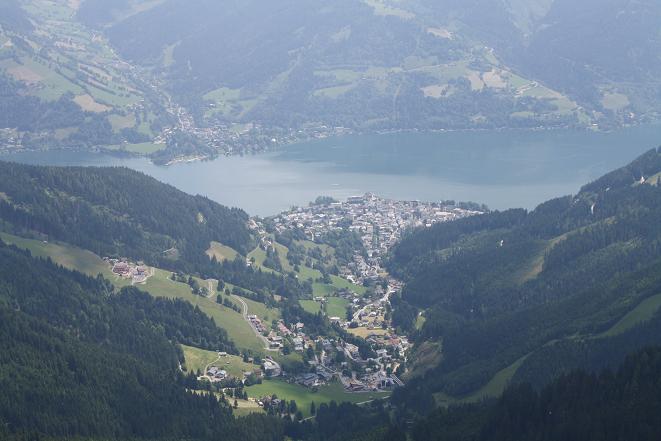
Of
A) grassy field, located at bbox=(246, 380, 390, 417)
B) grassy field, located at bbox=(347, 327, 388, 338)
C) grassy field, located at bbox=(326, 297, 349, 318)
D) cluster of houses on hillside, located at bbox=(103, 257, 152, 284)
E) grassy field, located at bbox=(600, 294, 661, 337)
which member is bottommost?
grassy field, located at bbox=(246, 380, 390, 417)

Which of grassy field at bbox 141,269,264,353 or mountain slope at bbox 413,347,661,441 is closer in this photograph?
mountain slope at bbox 413,347,661,441

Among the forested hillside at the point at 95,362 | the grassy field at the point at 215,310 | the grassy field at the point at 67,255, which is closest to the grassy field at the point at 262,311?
the grassy field at the point at 215,310

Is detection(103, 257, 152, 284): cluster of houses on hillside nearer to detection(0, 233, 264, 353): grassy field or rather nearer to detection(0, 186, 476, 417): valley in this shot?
detection(0, 186, 476, 417): valley

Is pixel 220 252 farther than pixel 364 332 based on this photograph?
Yes

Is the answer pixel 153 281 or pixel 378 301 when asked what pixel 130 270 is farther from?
pixel 378 301

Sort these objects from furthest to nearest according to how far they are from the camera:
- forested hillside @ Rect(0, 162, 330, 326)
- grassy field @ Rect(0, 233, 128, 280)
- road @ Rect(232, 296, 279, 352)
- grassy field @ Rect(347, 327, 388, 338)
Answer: forested hillside @ Rect(0, 162, 330, 326) < grassy field @ Rect(0, 233, 128, 280) < grassy field @ Rect(347, 327, 388, 338) < road @ Rect(232, 296, 279, 352)

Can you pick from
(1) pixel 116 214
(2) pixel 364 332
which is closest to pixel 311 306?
(2) pixel 364 332

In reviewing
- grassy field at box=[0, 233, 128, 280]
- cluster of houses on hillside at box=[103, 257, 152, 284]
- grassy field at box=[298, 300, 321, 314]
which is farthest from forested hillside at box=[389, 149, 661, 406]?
grassy field at box=[0, 233, 128, 280]

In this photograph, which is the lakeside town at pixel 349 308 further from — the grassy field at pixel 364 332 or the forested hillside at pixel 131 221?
the forested hillside at pixel 131 221
